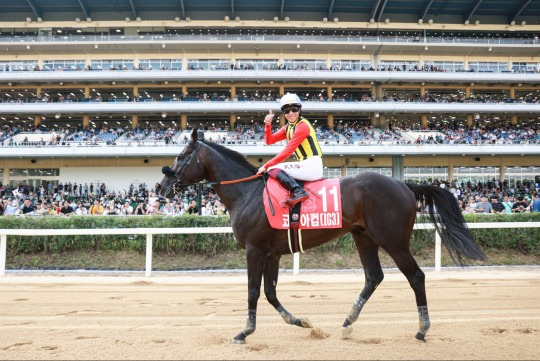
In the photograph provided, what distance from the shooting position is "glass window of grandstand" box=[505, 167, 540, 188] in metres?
36.7

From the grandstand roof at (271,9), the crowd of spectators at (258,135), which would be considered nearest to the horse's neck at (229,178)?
the crowd of spectators at (258,135)

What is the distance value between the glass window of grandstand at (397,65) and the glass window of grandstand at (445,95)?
288 centimetres

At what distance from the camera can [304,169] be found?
16.1ft

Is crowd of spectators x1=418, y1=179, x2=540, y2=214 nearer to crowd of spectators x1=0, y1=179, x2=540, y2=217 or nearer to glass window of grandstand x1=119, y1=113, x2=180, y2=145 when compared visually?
crowd of spectators x1=0, y1=179, x2=540, y2=217

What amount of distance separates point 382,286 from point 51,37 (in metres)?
37.0

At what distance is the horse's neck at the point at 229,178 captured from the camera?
5004 millimetres

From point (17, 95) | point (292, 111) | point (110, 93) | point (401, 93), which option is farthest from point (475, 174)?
point (17, 95)

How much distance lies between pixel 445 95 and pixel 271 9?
17.9 m

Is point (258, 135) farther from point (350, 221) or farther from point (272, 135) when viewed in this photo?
point (350, 221)

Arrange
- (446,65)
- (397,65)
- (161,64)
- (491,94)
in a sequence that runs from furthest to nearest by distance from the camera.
Answer: (491,94), (446,65), (397,65), (161,64)

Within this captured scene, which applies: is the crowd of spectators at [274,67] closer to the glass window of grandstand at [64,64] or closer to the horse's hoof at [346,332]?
the glass window of grandstand at [64,64]

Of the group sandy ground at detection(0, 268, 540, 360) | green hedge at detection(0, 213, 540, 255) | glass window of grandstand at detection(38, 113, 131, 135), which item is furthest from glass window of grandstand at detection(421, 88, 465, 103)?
sandy ground at detection(0, 268, 540, 360)

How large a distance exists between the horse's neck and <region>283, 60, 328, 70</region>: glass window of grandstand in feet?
107

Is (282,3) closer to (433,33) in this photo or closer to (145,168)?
(433,33)
